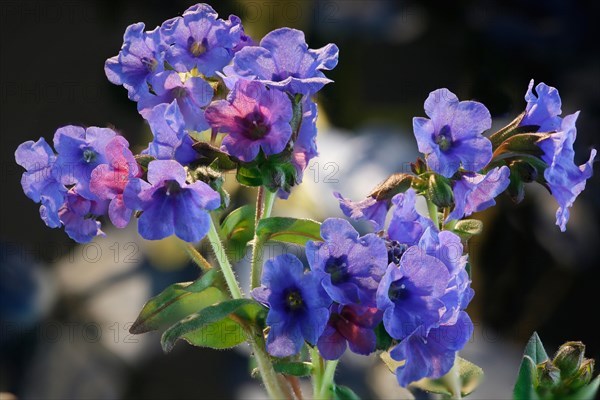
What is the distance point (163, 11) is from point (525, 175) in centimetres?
181

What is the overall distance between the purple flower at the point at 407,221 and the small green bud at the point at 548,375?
4.5 inches

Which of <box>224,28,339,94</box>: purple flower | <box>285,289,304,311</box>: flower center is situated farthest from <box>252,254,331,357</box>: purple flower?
<box>224,28,339,94</box>: purple flower

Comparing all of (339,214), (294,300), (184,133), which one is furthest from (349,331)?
(339,214)

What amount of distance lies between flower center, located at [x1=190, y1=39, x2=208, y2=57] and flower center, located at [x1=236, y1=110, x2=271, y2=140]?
51 millimetres

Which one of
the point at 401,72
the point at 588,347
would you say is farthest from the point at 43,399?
the point at 401,72

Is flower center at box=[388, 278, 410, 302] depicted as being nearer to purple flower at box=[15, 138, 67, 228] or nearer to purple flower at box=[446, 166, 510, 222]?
purple flower at box=[446, 166, 510, 222]

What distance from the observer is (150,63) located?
0.55 meters

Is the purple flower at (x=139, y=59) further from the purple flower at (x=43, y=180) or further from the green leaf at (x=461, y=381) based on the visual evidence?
the green leaf at (x=461, y=381)

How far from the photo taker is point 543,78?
1889mm

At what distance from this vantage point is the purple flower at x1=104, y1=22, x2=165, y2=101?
551mm

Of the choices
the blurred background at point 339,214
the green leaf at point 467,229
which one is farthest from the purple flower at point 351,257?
the blurred background at point 339,214

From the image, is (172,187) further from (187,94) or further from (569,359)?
(569,359)

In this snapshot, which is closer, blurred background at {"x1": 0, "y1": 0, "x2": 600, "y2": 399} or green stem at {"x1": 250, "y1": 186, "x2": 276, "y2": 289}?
green stem at {"x1": 250, "y1": 186, "x2": 276, "y2": 289}

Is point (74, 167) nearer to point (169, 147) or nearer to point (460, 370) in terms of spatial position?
point (169, 147)
